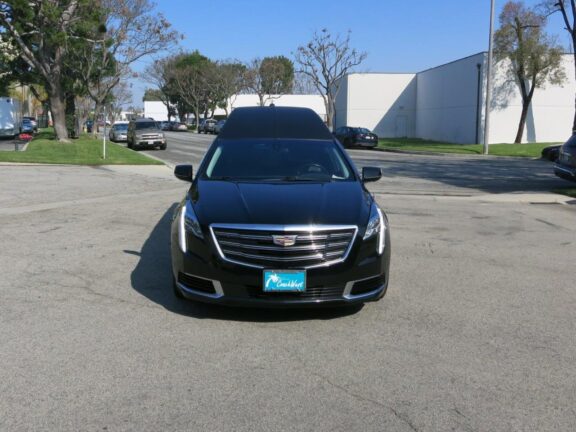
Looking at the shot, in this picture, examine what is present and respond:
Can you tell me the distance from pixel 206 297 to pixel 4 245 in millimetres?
4432

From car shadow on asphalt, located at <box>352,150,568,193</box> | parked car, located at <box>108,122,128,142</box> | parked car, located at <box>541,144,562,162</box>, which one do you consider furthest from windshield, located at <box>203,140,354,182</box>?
parked car, located at <box>108,122,128,142</box>

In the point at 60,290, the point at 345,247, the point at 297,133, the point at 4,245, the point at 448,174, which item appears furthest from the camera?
the point at 448,174

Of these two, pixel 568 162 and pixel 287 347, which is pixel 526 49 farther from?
pixel 287 347

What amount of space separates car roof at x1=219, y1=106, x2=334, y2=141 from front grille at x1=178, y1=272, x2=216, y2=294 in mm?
2332

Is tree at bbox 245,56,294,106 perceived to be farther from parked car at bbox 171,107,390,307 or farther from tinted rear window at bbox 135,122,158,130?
parked car at bbox 171,107,390,307

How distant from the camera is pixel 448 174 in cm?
1989

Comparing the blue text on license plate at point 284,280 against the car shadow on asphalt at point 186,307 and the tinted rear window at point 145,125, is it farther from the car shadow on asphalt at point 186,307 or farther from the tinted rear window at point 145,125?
the tinted rear window at point 145,125

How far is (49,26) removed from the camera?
26.0 metres

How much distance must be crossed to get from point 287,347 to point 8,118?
43.1 metres

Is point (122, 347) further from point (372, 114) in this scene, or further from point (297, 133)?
point (372, 114)

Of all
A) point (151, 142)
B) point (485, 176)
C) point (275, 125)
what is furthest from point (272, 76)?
point (275, 125)

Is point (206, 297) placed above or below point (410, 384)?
above

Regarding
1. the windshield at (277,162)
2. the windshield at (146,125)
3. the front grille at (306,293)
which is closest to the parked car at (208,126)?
the windshield at (146,125)

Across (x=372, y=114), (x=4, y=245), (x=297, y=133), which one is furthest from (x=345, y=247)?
(x=372, y=114)
